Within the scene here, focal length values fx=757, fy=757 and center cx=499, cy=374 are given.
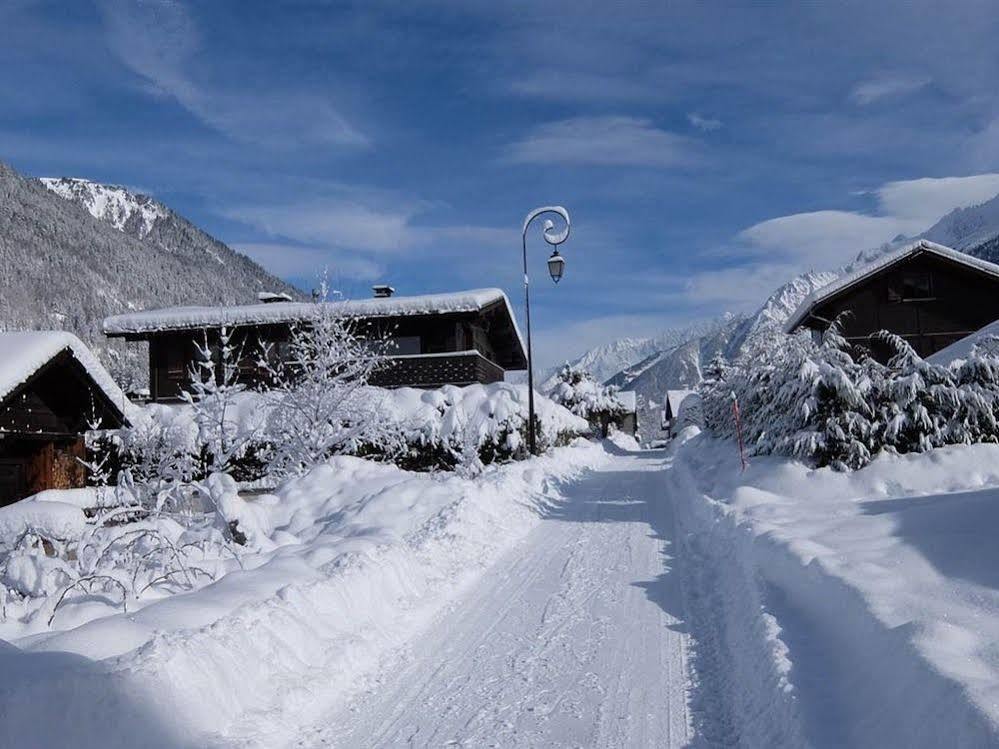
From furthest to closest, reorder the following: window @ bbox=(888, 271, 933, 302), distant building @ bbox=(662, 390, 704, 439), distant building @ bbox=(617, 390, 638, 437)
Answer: distant building @ bbox=(617, 390, 638, 437) → distant building @ bbox=(662, 390, 704, 439) → window @ bbox=(888, 271, 933, 302)

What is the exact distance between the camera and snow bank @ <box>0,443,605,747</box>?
3.53m

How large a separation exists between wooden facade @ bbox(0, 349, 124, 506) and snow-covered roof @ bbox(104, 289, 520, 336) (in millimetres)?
8461

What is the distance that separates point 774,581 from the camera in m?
6.59

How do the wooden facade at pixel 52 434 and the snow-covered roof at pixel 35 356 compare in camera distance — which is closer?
the snow-covered roof at pixel 35 356

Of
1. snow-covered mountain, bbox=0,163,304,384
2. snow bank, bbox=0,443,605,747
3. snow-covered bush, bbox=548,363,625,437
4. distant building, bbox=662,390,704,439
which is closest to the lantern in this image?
snow bank, bbox=0,443,605,747

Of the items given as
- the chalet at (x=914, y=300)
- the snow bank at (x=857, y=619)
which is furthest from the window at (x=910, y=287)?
the snow bank at (x=857, y=619)

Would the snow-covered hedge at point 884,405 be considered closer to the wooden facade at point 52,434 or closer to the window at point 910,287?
the wooden facade at point 52,434

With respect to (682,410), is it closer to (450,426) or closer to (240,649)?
(450,426)

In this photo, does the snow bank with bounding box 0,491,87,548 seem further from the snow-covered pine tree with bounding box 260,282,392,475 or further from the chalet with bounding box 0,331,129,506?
the snow-covered pine tree with bounding box 260,282,392,475

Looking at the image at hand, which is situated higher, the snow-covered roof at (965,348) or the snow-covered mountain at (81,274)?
the snow-covered mountain at (81,274)

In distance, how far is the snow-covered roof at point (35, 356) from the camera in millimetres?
12531

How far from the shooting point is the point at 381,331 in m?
26.7

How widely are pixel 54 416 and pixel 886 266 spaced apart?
26.8m

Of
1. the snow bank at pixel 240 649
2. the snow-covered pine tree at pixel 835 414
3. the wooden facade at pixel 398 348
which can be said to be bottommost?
the snow bank at pixel 240 649
